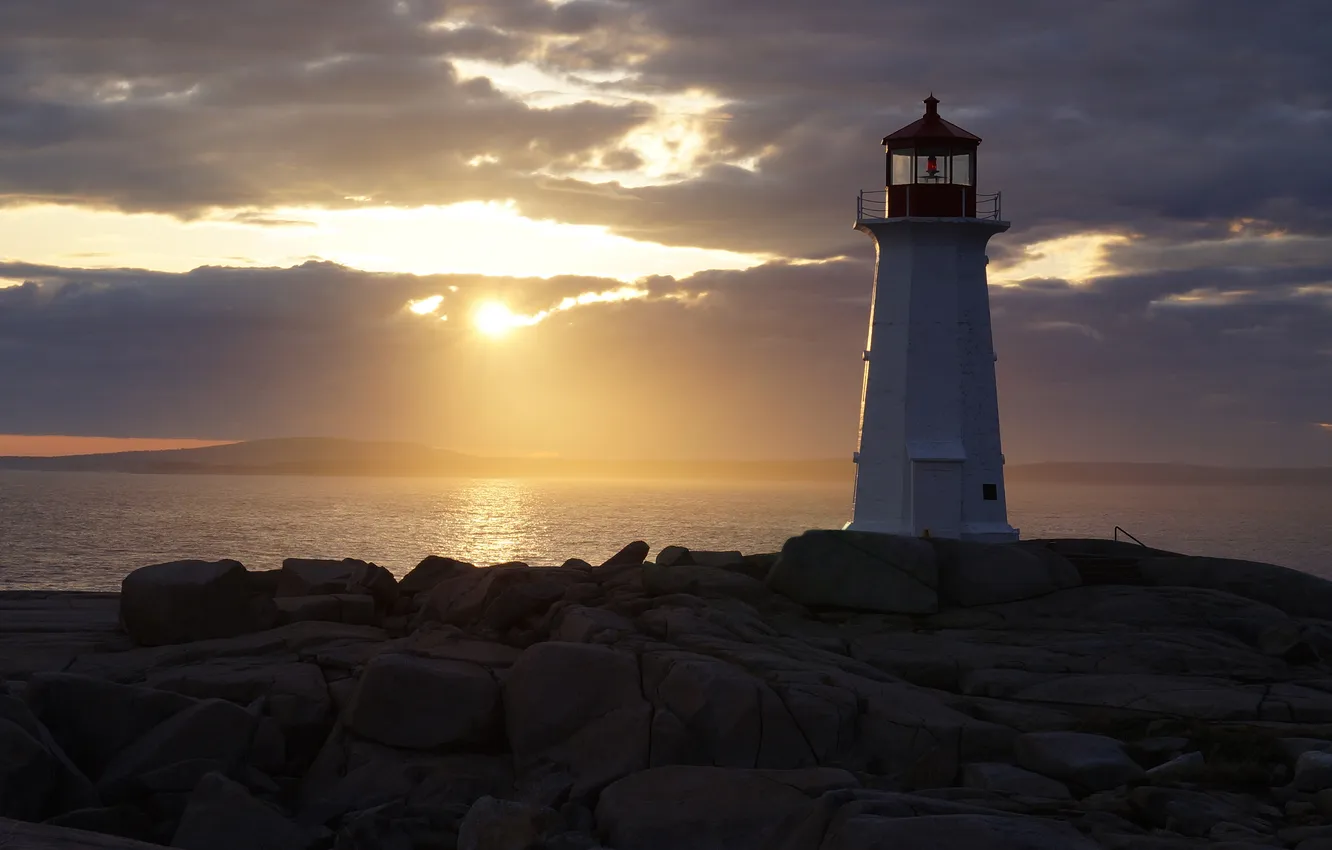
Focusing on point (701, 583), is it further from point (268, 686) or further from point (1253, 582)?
point (1253, 582)

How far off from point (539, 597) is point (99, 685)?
585cm

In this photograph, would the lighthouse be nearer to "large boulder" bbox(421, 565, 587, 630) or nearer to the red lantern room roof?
the red lantern room roof

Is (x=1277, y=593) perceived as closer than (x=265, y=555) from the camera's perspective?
Yes

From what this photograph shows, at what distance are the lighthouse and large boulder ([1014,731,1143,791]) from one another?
43.7 feet

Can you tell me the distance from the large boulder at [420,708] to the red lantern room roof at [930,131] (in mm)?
17466

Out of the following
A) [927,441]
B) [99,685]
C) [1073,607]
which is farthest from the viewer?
[927,441]

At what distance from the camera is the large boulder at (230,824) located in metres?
11.8

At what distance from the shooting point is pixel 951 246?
88.1 ft

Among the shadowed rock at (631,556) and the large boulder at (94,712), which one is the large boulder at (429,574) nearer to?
the shadowed rock at (631,556)

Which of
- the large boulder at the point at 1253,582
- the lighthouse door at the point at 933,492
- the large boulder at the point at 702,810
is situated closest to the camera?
the large boulder at the point at 702,810

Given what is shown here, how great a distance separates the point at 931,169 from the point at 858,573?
1163cm

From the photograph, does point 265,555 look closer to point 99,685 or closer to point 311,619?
point 311,619

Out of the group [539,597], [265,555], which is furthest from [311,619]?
[265,555]

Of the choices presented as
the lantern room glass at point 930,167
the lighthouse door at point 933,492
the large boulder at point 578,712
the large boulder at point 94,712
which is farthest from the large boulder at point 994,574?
the large boulder at point 94,712
